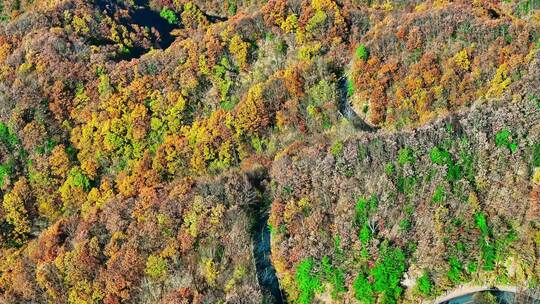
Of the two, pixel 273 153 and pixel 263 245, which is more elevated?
pixel 273 153

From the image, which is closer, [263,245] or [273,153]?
[263,245]

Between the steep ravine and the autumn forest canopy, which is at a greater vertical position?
the autumn forest canopy

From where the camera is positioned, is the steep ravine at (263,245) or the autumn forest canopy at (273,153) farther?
the steep ravine at (263,245)

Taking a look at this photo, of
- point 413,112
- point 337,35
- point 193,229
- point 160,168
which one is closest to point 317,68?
point 337,35

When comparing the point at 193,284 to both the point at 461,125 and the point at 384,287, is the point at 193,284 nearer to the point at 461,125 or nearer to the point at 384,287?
the point at 384,287

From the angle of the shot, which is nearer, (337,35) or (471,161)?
(471,161)

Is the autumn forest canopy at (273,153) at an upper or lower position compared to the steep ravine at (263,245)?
upper

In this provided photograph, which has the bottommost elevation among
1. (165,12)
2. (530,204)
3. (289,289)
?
(289,289)

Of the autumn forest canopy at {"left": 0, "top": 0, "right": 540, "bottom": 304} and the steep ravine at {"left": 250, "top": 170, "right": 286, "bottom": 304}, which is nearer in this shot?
the autumn forest canopy at {"left": 0, "top": 0, "right": 540, "bottom": 304}
